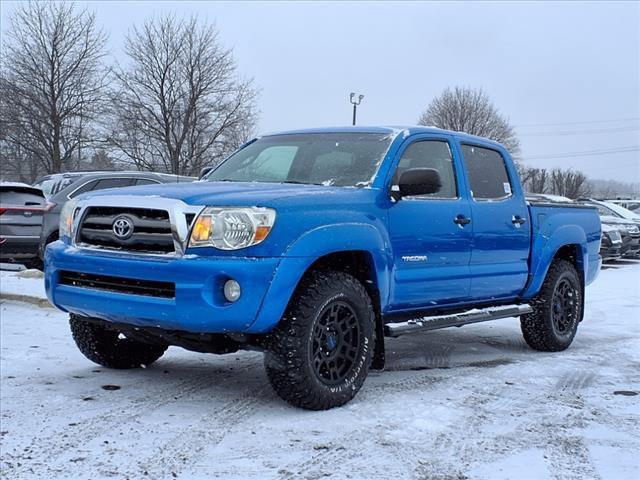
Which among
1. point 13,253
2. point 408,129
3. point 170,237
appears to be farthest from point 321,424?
point 13,253

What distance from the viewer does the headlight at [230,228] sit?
420cm

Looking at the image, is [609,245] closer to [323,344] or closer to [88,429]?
[323,344]

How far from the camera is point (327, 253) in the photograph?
448 cm

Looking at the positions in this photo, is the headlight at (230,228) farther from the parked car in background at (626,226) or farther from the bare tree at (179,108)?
→ the bare tree at (179,108)

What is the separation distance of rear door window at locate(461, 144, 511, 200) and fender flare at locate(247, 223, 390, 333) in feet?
4.96

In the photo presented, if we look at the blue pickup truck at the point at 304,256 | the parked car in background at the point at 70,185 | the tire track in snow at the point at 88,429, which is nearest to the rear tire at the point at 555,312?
the blue pickup truck at the point at 304,256

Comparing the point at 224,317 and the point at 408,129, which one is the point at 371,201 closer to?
the point at 408,129

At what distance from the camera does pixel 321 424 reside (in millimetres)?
4246

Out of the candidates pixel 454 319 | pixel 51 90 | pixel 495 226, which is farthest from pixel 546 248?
pixel 51 90

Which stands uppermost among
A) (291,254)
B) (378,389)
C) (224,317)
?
(291,254)

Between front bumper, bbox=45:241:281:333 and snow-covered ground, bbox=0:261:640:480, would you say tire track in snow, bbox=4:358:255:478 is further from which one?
front bumper, bbox=45:241:281:333

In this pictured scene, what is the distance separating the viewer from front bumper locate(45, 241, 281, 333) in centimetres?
410

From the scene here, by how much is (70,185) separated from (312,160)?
26.3ft

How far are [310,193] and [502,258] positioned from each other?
2243mm
